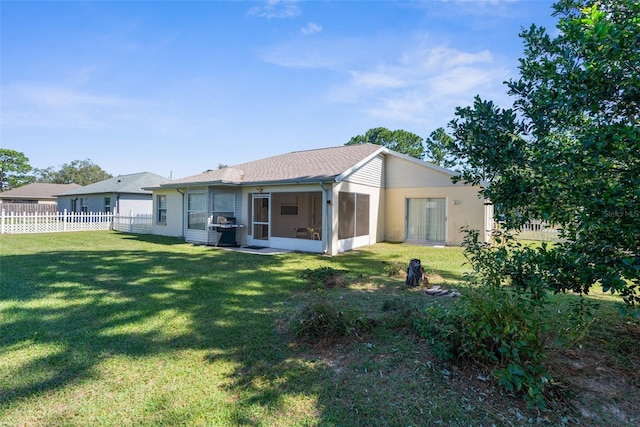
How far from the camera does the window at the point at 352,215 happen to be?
1184 cm

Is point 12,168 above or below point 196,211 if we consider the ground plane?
above

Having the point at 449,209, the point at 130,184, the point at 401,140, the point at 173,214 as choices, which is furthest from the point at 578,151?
the point at 401,140

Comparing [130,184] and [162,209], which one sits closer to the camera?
[162,209]

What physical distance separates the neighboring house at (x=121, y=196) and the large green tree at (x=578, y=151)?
22.4m

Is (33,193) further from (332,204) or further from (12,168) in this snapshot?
(332,204)

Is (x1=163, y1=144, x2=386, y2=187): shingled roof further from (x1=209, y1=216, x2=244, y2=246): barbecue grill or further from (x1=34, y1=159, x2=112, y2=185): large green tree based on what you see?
(x1=34, y1=159, x2=112, y2=185): large green tree

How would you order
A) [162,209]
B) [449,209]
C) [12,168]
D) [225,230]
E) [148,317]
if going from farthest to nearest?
1. [12,168]
2. [162,209]
3. [449,209]
4. [225,230]
5. [148,317]

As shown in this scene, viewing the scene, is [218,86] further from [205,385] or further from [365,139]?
[365,139]

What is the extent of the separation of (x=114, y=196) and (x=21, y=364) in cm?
2284

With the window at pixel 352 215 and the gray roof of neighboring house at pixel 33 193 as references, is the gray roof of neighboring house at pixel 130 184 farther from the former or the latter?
the window at pixel 352 215

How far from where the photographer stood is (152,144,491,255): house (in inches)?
464

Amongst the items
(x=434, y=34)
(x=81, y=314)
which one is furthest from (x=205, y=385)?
(x=434, y=34)

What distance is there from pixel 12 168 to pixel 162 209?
56.7 meters

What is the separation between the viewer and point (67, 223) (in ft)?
61.4
